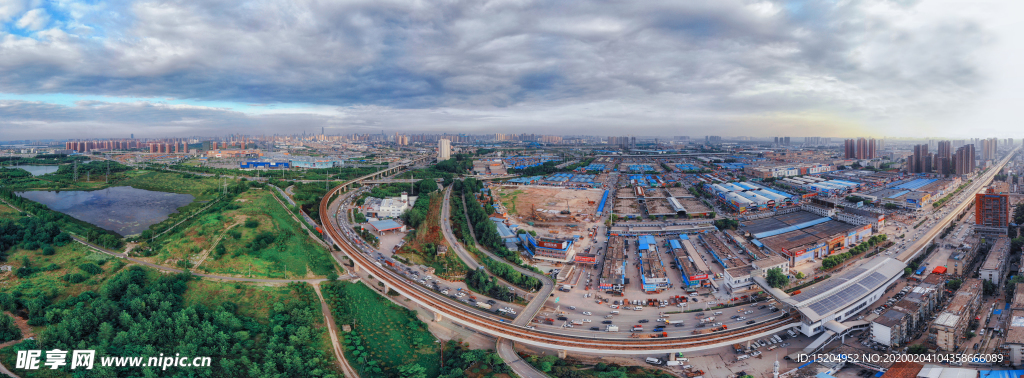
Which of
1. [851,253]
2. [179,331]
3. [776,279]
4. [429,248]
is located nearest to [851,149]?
[851,253]

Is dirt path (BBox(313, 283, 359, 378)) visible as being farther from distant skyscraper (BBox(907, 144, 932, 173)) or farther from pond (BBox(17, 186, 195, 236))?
distant skyscraper (BBox(907, 144, 932, 173))

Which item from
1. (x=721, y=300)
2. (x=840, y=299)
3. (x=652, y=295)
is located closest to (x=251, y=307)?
(x=652, y=295)

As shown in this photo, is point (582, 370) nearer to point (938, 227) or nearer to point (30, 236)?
point (30, 236)

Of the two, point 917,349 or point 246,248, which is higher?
point 246,248

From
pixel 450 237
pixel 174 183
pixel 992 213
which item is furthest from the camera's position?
pixel 174 183

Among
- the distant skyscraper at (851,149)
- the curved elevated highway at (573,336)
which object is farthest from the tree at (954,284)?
the distant skyscraper at (851,149)

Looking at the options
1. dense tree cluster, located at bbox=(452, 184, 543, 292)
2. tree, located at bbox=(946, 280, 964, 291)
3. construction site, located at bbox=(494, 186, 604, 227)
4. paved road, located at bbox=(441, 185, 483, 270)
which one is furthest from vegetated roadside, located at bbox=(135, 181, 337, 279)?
tree, located at bbox=(946, 280, 964, 291)
